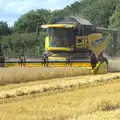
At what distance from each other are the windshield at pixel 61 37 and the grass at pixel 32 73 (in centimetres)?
381

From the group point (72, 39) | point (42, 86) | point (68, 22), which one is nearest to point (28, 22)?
point (68, 22)

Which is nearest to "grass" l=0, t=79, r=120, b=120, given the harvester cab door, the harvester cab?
the harvester cab

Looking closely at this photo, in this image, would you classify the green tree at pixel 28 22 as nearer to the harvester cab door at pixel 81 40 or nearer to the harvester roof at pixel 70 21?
the harvester roof at pixel 70 21

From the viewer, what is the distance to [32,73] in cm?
2006

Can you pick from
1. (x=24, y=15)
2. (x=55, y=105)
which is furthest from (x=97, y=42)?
(x=24, y=15)

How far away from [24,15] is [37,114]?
233 ft

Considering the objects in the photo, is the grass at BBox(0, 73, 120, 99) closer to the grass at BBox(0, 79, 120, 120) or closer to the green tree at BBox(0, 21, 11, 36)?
the grass at BBox(0, 79, 120, 120)

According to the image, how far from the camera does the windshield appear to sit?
25828mm

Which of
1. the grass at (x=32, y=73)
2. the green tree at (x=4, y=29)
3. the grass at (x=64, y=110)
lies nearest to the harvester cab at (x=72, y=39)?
the grass at (x=32, y=73)

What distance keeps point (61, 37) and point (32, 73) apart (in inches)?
256

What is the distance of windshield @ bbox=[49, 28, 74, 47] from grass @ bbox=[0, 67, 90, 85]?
3813mm

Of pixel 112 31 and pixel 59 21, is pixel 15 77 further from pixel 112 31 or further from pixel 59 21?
pixel 112 31

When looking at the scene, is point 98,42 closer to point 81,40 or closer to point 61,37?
point 81,40

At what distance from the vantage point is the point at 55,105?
10.9 metres
